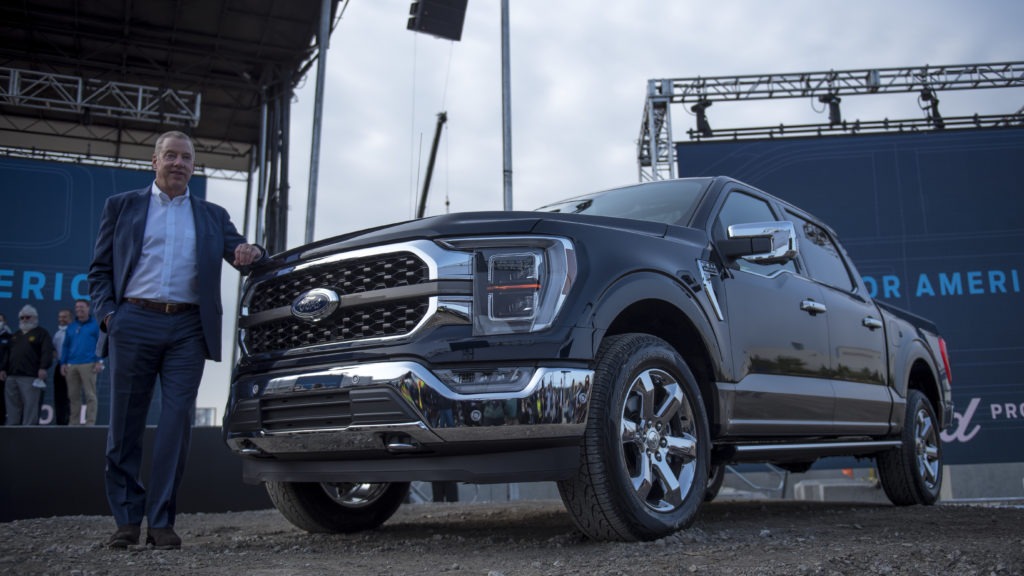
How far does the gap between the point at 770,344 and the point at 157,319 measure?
9.26 ft

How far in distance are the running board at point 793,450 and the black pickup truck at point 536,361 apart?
20mm

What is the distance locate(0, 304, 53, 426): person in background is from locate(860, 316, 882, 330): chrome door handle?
9.51 metres

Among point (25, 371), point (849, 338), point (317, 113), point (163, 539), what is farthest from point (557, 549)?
point (317, 113)

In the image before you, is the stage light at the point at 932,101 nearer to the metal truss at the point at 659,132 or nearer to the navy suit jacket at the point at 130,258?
the metal truss at the point at 659,132

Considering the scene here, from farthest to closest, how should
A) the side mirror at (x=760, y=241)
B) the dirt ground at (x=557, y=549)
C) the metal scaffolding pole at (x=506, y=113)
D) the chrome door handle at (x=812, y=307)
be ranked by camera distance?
the metal scaffolding pole at (x=506, y=113)
the chrome door handle at (x=812, y=307)
the side mirror at (x=760, y=241)
the dirt ground at (x=557, y=549)

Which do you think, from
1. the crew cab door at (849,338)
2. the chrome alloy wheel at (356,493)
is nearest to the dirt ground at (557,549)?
the chrome alloy wheel at (356,493)

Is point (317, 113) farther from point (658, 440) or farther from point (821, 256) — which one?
point (658, 440)

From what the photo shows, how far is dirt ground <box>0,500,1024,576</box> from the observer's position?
269cm

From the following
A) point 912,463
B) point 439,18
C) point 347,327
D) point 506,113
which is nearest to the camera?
point 347,327

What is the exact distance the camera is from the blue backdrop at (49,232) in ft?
51.0

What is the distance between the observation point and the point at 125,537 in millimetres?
3576

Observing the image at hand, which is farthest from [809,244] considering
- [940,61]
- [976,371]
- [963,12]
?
[940,61]

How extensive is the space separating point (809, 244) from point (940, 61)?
14.0 m

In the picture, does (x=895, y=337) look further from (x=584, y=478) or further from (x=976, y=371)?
(x=976, y=371)
